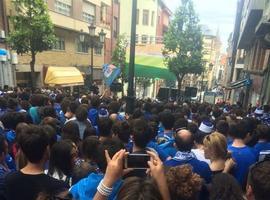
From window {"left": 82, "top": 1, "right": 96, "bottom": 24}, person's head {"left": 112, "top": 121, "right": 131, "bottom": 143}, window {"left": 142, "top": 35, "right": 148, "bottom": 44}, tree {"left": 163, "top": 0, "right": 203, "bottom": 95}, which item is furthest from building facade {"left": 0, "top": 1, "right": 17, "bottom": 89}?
window {"left": 142, "top": 35, "right": 148, "bottom": 44}

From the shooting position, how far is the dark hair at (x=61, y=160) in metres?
3.24

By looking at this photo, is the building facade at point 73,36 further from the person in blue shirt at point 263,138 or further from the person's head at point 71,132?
the person in blue shirt at point 263,138

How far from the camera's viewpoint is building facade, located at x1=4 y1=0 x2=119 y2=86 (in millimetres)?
21703

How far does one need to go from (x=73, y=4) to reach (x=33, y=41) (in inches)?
454

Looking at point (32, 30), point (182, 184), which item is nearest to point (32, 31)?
point (32, 30)

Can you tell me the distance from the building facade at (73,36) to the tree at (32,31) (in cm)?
292

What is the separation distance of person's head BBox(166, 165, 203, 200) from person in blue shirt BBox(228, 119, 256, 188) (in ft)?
5.46

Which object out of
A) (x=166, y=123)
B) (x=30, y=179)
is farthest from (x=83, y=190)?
(x=166, y=123)

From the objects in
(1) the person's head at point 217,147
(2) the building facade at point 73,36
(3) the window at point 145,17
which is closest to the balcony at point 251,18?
(2) the building facade at point 73,36

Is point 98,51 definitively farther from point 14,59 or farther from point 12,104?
point 12,104

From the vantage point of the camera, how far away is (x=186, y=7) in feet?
66.3

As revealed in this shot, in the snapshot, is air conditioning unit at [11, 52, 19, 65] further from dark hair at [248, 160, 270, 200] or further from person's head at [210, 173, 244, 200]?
dark hair at [248, 160, 270, 200]

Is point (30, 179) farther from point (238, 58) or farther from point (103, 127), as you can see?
point (238, 58)

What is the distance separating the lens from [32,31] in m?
14.8
